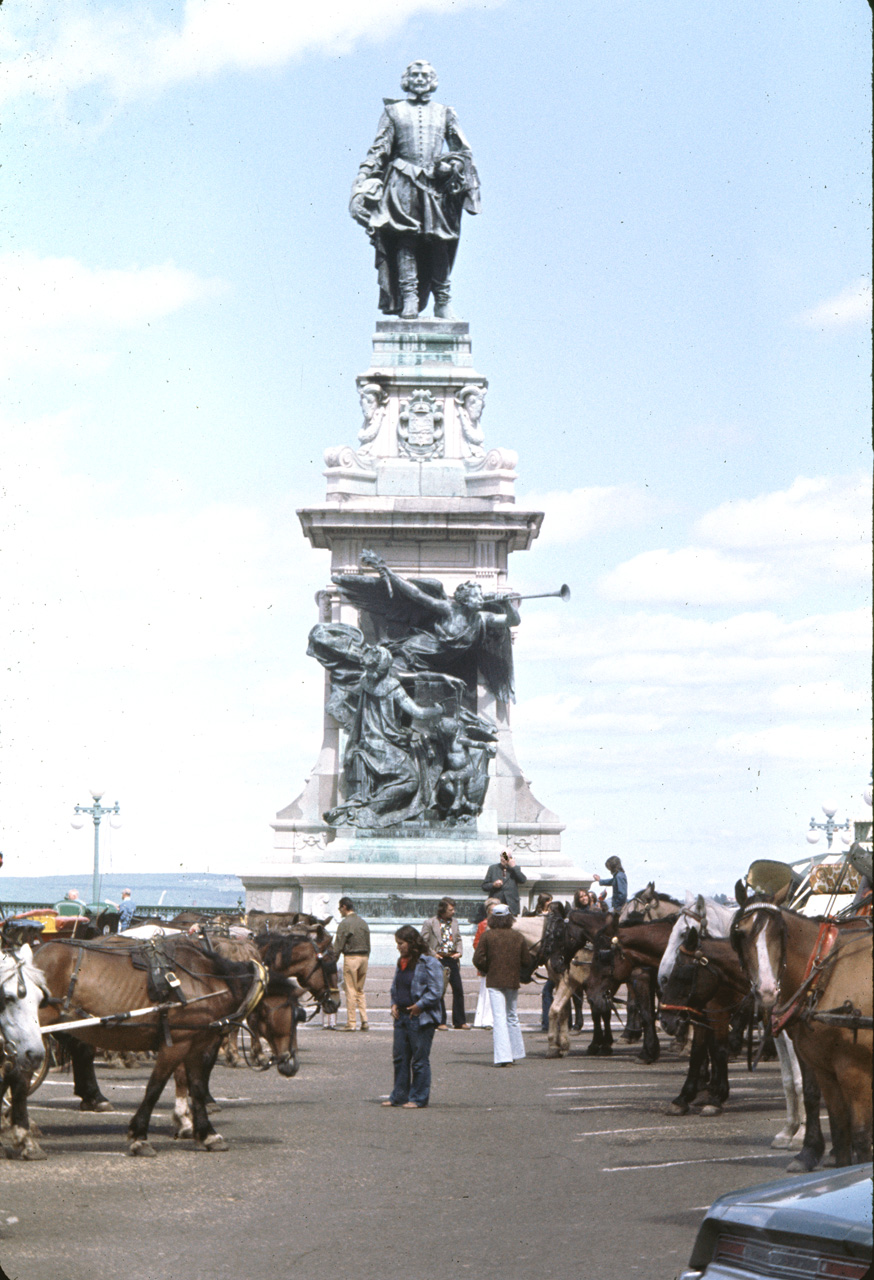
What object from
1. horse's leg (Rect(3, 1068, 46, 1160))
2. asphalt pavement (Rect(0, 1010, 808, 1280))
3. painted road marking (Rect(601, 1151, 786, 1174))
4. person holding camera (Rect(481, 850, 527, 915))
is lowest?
asphalt pavement (Rect(0, 1010, 808, 1280))

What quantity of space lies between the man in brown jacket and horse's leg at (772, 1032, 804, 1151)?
634 centimetres

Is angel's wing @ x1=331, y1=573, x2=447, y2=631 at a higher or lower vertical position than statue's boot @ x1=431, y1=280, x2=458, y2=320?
lower

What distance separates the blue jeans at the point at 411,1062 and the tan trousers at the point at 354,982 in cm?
738

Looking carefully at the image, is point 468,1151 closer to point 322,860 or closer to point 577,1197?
point 577,1197

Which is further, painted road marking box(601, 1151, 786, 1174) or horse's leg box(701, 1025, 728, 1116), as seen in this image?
horse's leg box(701, 1025, 728, 1116)

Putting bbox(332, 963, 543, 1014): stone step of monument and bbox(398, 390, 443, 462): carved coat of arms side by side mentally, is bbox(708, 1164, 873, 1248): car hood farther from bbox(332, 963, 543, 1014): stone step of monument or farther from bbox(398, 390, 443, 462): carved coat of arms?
bbox(398, 390, 443, 462): carved coat of arms

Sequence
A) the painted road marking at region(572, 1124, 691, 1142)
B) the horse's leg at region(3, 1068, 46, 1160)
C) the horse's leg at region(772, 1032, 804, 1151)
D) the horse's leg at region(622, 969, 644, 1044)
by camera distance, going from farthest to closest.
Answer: the horse's leg at region(622, 969, 644, 1044) < the painted road marking at region(572, 1124, 691, 1142) < the horse's leg at region(772, 1032, 804, 1151) < the horse's leg at region(3, 1068, 46, 1160)

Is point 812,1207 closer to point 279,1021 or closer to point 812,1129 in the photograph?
point 812,1129

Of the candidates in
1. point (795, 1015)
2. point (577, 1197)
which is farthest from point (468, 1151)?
point (795, 1015)

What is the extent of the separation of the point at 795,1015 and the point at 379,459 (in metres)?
25.5

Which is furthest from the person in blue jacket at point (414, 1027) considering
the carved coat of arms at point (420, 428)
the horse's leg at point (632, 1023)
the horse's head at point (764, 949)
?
the carved coat of arms at point (420, 428)

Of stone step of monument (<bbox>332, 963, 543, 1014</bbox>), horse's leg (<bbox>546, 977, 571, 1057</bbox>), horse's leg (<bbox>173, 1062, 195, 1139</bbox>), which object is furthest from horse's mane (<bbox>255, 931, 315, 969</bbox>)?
stone step of monument (<bbox>332, 963, 543, 1014</bbox>)

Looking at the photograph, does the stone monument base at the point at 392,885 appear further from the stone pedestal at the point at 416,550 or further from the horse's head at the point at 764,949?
the horse's head at the point at 764,949

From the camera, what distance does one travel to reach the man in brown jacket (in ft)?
66.4
